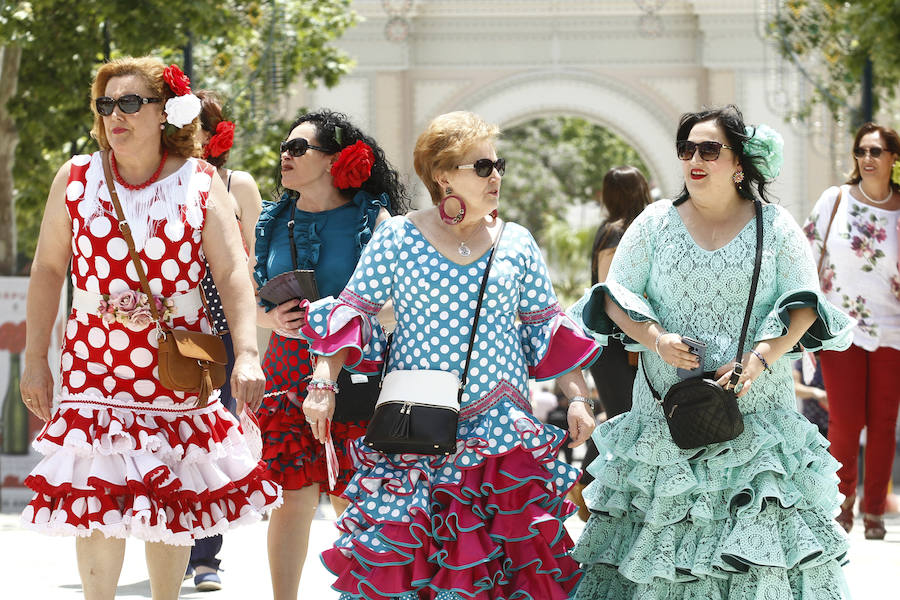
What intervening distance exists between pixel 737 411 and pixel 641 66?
19819 millimetres

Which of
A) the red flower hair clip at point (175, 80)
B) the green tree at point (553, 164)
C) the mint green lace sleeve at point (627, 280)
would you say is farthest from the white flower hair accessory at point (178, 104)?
the green tree at point (553, 164)

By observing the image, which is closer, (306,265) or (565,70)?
(306,265)

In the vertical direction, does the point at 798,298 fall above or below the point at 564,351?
above

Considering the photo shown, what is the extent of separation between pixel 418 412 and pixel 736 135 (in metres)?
1.52

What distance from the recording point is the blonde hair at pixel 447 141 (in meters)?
4.62

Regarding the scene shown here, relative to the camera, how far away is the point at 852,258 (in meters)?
7.55

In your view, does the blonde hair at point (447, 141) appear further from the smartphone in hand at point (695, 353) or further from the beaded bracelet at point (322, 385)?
the smartphone in hand at point (695, 353)

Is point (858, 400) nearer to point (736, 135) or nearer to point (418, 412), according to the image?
point (736, 135)

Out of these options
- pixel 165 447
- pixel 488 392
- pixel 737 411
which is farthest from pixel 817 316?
pixel 165 447

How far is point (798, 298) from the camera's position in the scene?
4730 millimetres

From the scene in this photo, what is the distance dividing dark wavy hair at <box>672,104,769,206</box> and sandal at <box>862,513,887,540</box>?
328 centimetres

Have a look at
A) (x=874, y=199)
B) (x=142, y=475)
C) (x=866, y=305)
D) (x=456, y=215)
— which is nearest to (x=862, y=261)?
(x=866, y=305)

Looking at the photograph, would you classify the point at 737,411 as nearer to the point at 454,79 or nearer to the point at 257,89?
the point at 257,89

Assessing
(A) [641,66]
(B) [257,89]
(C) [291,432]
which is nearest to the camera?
(C) [291,432]
